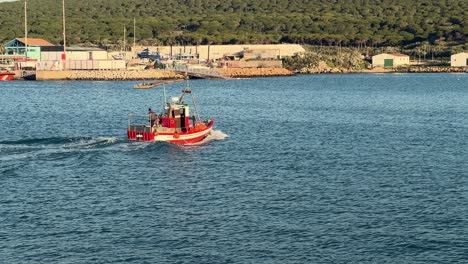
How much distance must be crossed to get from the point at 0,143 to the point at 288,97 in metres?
73.7

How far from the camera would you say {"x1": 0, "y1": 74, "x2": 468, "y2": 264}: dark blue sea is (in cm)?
4075

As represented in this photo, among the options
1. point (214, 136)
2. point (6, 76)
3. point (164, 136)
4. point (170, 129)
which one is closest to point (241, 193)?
point (164, 136)

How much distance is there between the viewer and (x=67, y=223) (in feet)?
148

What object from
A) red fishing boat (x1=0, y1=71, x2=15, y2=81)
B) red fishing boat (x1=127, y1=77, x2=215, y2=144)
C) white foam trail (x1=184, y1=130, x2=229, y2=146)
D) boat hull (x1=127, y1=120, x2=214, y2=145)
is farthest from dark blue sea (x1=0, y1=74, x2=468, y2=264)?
red fishing boat (x1=0, y1=71, x2=15, y2=81)

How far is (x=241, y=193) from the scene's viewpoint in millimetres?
52750

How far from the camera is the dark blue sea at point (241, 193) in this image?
40.8m

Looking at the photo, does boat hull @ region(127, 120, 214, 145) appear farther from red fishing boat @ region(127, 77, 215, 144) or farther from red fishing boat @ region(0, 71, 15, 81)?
red fishing boat @ region(0, 71, 15, 81)

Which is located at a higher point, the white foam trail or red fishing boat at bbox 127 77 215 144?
red fishing boat at bbox 127 77 215 144

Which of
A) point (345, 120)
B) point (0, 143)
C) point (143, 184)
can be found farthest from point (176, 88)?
point (143, 184)

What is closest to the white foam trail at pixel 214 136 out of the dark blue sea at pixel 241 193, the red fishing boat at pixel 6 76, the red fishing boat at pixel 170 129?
the dark blue sea at pixel 241 193

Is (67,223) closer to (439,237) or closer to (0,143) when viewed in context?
(439,237)

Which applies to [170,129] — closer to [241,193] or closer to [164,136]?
[164,136]

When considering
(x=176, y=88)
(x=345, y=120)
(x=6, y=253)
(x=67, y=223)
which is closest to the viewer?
(x=6, y=253)

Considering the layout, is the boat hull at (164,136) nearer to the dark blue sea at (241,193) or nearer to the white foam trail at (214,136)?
the white foam trail at (214,136)
